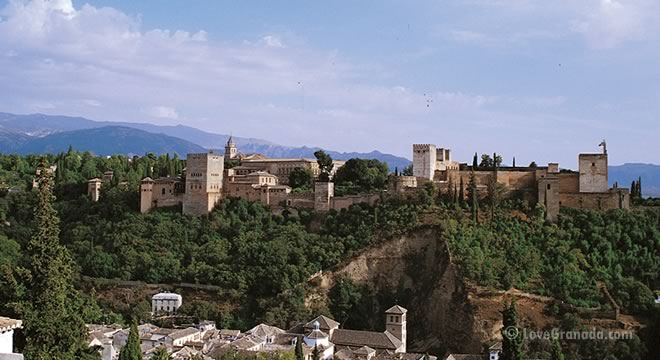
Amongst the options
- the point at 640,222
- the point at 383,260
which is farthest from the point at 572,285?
the point at 383,260

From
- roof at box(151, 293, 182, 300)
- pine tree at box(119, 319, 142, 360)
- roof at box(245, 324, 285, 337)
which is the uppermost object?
pine tree at box(119, 319, 142, 360)

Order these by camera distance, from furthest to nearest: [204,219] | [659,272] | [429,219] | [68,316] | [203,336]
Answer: [204,219] → [429,219] → [659,272] → [203,336] → [68,316]

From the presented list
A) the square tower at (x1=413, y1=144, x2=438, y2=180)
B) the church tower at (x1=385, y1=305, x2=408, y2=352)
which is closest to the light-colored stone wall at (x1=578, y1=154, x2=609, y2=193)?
the square tower at (x1=413, y1=144, x2=438, y2=180)

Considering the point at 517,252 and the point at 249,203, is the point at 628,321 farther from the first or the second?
the point at 249,203

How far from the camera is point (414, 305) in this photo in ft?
124

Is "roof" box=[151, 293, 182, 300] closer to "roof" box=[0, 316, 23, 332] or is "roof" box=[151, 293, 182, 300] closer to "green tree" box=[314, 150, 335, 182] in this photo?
"green tree" box=[314, 150, 335, 182]

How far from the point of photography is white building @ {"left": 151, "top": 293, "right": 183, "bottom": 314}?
37406 millimetres

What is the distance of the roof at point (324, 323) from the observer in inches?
1313

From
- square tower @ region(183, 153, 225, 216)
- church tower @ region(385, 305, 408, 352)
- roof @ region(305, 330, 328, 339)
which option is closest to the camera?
roof @ region(305, 330, 328, 339)

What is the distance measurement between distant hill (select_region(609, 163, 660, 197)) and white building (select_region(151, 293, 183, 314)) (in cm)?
11347

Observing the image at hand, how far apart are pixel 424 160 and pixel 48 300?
3072 cm

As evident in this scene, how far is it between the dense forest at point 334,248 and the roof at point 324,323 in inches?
87.6

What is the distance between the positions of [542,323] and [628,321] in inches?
140

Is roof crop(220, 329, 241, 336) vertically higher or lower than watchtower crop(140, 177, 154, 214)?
lower
